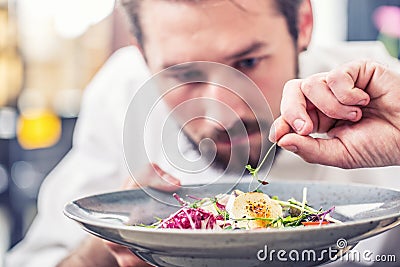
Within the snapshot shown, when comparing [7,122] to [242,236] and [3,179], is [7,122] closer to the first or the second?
[3,179]

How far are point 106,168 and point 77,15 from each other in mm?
1267

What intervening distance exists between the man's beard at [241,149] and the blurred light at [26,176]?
1.93m

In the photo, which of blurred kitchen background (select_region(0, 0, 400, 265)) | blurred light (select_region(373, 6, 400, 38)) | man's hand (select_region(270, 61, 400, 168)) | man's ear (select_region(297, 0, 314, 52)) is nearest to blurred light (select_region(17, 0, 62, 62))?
blurred kitchen background (select_region(0, 0, 400, 265))

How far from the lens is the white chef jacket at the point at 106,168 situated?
1382mm

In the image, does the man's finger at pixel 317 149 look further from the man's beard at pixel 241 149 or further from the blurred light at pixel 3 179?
the blurred light at pixel 3 179

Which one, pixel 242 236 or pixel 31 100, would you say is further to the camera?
pixel 31 100

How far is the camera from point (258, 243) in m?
0.48

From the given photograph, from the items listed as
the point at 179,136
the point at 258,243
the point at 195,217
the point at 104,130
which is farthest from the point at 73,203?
the point at 104,130

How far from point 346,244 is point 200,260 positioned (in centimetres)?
13

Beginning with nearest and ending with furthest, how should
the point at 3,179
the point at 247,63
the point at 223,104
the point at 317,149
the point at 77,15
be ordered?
the point at 317,149 → the point at 223,104 → the point at 247,63 → the point at 77,15 → the point at 3,179

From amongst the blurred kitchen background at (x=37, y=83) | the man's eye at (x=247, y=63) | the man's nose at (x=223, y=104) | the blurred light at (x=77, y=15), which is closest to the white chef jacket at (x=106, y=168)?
the man's eye at (x=247, y=63)

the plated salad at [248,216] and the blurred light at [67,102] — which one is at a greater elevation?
the plated salad at [248,216]

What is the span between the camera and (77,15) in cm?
260

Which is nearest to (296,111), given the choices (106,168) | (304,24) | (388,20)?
(304,24)
